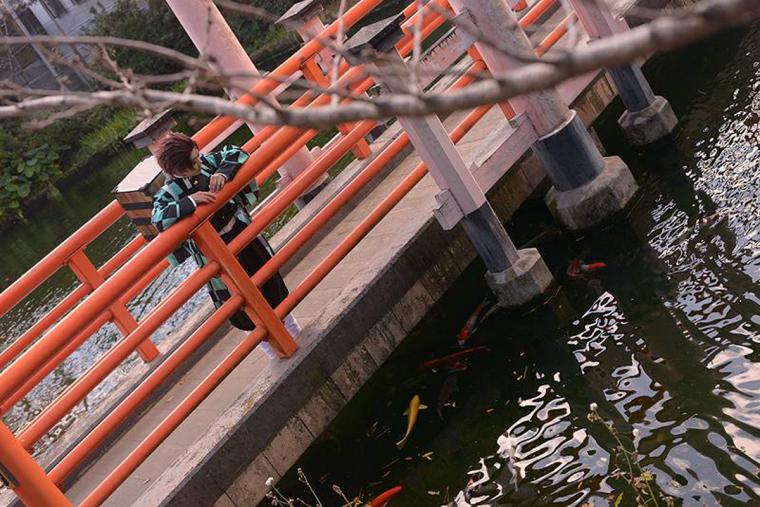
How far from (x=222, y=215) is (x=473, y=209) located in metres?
1.66

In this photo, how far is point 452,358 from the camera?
562cm

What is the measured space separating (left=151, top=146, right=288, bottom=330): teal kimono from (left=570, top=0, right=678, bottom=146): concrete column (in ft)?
10.8

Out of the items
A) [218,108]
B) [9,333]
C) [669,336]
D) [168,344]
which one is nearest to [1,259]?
[9,333]

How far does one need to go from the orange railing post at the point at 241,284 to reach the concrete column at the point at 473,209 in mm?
1379

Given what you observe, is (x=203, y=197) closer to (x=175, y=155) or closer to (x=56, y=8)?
(x=175, y=155)

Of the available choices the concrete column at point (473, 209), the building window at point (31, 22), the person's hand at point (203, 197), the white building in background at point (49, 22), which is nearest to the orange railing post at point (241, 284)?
the person's hand at point (203, 197)

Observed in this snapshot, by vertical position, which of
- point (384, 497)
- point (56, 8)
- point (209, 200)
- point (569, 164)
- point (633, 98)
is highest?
point (56, 8)

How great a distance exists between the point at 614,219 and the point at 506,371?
170cm

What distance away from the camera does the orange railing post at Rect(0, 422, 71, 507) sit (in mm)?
4004

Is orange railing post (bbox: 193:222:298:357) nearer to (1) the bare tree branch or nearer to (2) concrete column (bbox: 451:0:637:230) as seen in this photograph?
(2) concrete column (bbox: 451:0:637:230)

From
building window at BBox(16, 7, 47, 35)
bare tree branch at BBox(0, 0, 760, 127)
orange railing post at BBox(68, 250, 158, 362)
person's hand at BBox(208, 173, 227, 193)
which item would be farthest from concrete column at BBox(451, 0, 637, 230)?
building window at BBox(16, 7, 47, 35)

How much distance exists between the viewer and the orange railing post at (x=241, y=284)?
4.77 m

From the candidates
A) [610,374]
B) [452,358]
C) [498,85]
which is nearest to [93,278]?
[452,358]

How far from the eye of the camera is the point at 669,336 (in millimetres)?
4750
